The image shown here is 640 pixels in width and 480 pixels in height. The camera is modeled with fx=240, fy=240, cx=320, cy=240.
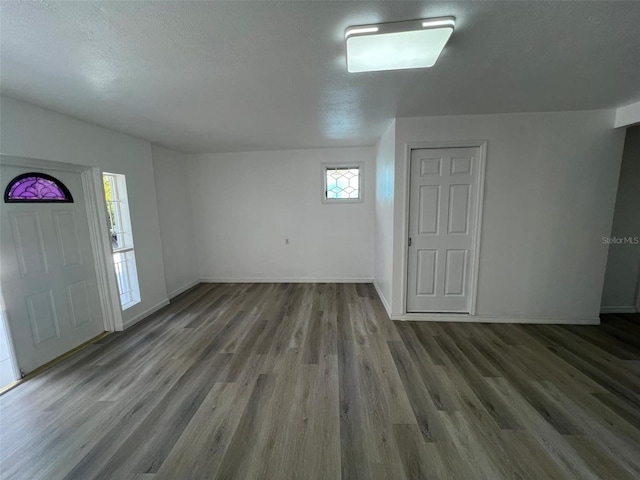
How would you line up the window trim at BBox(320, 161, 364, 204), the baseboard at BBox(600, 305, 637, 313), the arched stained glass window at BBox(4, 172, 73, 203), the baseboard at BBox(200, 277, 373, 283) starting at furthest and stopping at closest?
the baseboard at BBox(200, 277, 373, 283) → the window trim at BBox(320, 161, 364, 204) → the baseboard at BBox(600, 305, 637, 313) → the arched stained glass window at BBox(4, 172, 73, 203)

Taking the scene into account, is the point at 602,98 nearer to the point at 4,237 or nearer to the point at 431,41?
the point at 431,41

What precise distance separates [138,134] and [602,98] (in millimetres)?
5371

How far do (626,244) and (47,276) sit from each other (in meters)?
6.93

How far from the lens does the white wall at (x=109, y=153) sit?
2.15m

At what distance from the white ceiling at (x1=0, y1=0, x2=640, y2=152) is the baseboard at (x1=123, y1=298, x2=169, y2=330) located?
250 centimetres

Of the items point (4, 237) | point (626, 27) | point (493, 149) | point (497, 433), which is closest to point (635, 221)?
point (493, 149)

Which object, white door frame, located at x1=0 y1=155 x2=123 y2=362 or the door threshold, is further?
white door frame, located at x1=0 y1=155 x2=123 y2=362

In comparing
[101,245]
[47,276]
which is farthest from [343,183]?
[47,276]

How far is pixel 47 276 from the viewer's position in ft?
8.11

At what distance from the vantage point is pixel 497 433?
1.62 m

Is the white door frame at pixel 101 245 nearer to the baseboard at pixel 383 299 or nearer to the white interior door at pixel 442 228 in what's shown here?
the baseboard at pixel 383 299

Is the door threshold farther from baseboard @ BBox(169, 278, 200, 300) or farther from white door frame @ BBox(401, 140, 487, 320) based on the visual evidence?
white door frame @ BBox(401, 140, 487, 320)

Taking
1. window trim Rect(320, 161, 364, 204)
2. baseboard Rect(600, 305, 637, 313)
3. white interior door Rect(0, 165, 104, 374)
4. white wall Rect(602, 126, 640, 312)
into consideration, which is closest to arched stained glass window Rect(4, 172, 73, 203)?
white interior door Rect(0, 165, 104, 374)

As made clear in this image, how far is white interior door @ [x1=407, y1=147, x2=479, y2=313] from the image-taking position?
2.95 m
